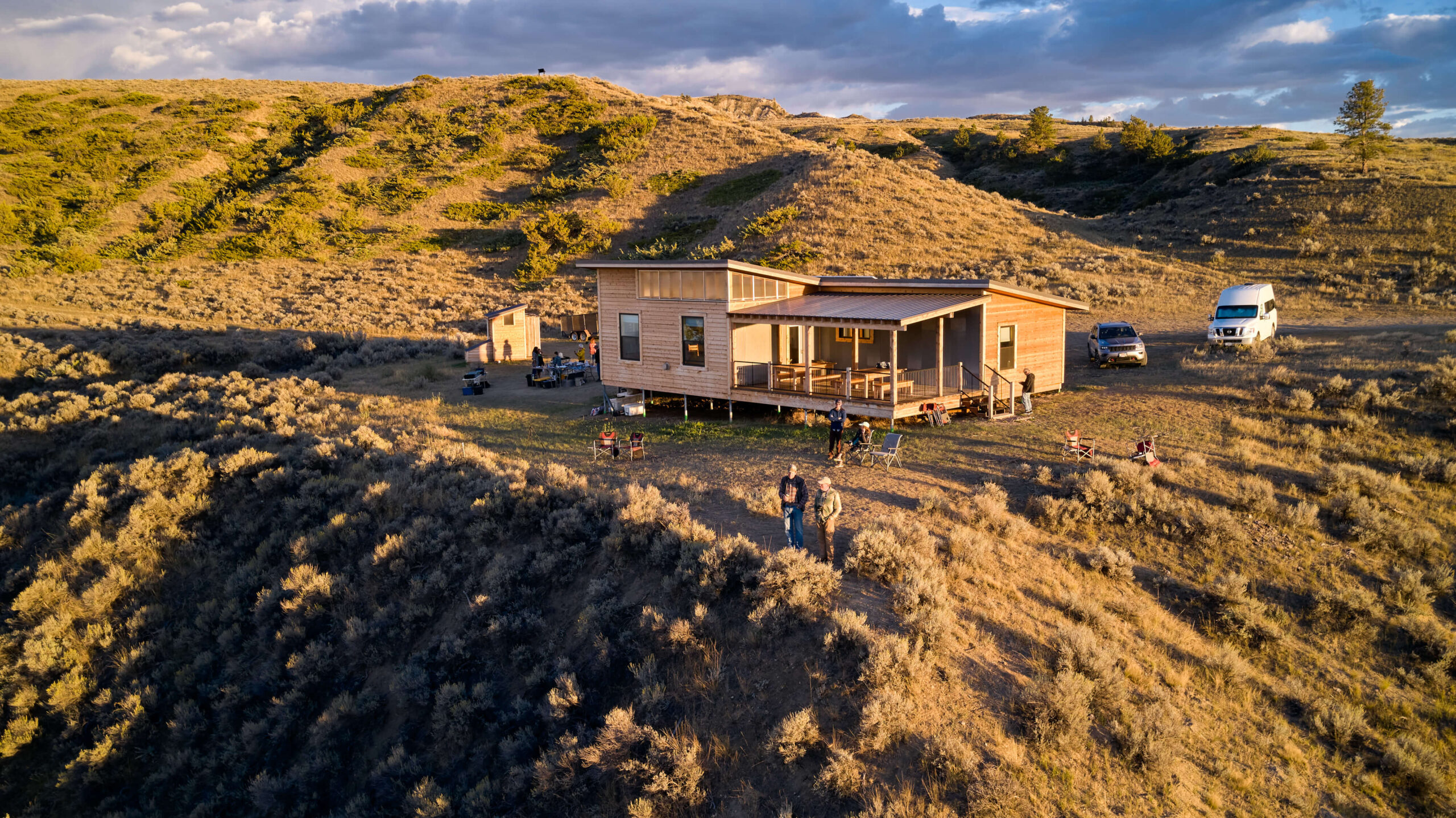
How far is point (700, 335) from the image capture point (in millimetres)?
21859

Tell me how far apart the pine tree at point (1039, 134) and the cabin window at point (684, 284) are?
68113 mm

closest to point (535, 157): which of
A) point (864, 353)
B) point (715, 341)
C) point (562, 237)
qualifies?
point (562, 237)

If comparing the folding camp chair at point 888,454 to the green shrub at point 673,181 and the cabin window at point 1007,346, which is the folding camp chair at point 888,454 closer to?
the cabin window at point 1007,346

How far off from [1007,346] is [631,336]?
428 inches

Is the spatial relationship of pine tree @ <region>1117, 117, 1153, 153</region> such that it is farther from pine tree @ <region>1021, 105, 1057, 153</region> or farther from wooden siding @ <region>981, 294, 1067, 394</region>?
wooden siding @ <region>981, 294, 1067, 394</region>

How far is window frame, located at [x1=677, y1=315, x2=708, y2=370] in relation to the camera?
2164 cm

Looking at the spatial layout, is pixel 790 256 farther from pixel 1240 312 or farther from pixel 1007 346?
pixel 1007 346

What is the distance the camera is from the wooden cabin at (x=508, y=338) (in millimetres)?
33062

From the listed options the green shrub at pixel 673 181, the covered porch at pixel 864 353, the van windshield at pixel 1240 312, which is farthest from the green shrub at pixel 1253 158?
the covered porch at pixel 864 353

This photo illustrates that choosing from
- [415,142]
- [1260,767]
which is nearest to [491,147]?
[415,142]

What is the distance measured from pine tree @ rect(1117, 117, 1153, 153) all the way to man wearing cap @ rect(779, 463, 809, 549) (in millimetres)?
72905

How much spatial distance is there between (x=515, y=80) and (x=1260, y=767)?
80.7 m

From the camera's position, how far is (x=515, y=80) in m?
76.0

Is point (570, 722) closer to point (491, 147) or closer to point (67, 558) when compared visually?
point (67, 558)
